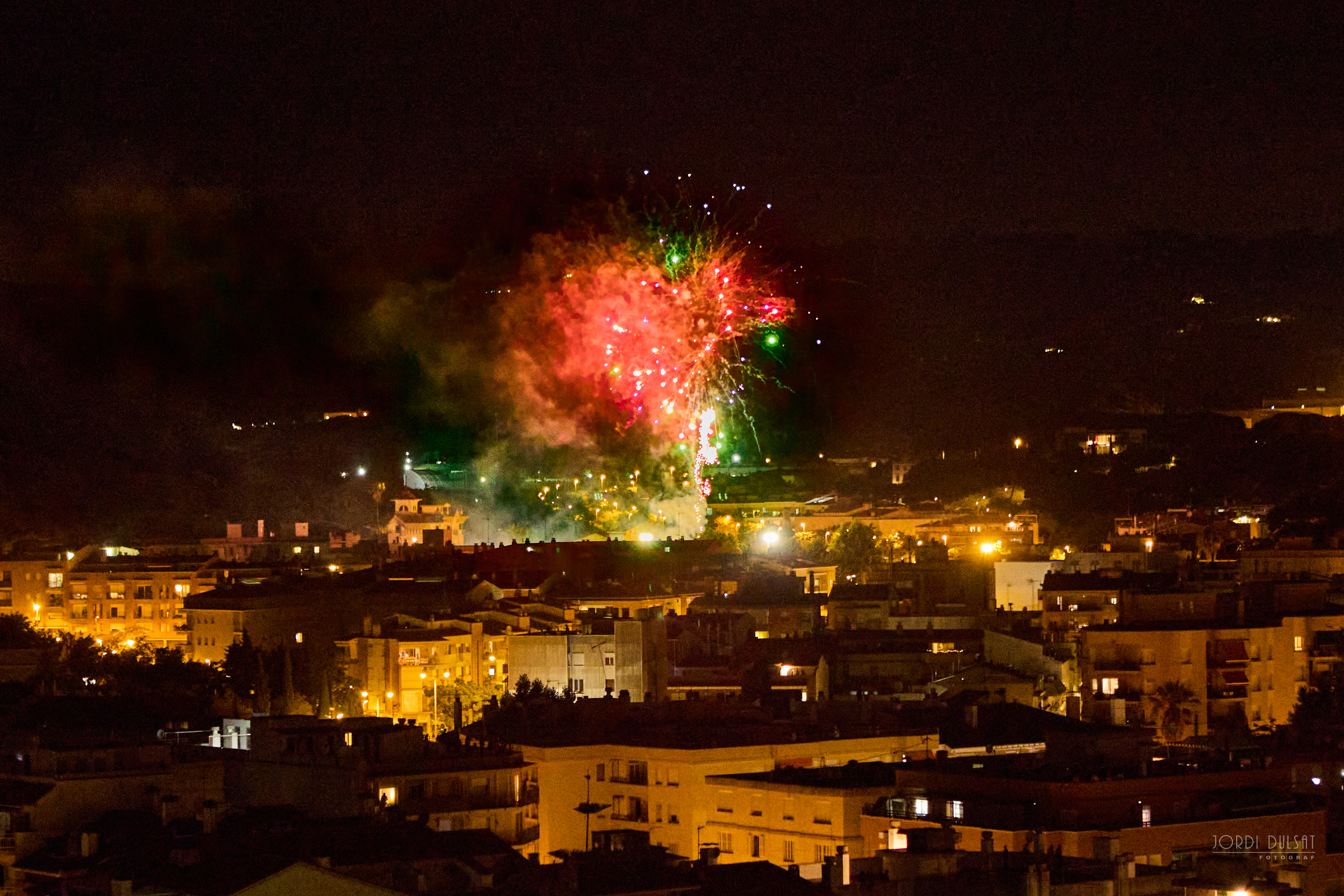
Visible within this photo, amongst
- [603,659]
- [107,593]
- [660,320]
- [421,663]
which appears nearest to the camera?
[603,659]

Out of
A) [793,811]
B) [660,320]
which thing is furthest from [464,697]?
[793,811]

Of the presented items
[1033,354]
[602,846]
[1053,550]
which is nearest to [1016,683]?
[602,846]

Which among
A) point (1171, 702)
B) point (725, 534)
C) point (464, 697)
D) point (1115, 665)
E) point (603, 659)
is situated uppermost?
point (725, 534)

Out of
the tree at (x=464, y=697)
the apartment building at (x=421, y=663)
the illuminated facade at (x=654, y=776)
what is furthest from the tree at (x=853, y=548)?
the illuminated facade at (x=654, y=776)

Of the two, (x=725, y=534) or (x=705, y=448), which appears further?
(x=725, y=534)

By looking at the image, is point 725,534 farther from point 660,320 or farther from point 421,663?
point 421,663

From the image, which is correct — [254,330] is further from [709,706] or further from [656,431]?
[709,706]
